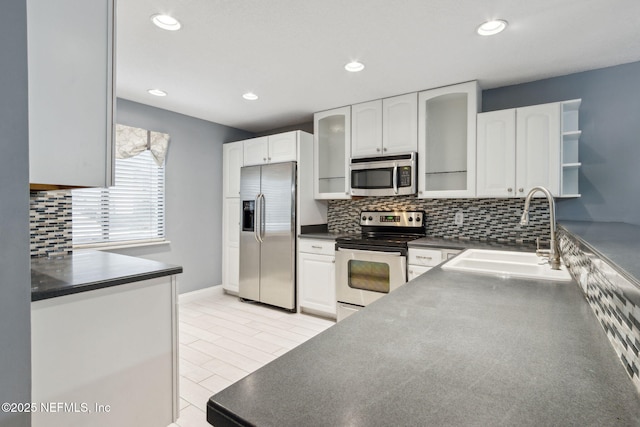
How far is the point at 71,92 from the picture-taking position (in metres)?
1.31

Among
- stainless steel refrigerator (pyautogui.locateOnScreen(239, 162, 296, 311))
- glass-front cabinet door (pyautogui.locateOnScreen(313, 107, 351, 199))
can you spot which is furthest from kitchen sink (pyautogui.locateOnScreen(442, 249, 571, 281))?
stainless steel refrigerator (pyautogui.locateOnScreen(239, 162, 296, 311))

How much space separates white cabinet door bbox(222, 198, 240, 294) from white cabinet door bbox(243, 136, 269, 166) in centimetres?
56

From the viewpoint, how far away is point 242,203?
4133mm

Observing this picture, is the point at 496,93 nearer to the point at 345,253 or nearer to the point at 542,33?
the point at 542,33

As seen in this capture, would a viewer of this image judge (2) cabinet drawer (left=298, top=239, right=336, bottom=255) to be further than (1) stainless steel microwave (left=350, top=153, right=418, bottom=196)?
Yes

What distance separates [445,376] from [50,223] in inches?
96.0

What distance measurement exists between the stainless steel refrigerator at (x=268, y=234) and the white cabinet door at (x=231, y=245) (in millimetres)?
213

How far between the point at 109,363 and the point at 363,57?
248 centimetres

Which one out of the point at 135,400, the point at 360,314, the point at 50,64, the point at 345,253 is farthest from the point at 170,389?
the point at 345,253

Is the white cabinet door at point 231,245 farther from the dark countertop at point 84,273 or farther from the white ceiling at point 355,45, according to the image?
the dark countertop at point 84,273

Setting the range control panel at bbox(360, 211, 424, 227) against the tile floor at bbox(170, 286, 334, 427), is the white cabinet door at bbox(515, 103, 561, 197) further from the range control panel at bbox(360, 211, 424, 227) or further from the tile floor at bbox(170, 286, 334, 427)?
the tile floor at bbox(170, 286, 334, 427)

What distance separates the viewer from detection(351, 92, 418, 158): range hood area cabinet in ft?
10.4

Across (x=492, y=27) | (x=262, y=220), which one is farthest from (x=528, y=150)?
(x=262, y=220)

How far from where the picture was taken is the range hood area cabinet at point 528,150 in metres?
2.58
